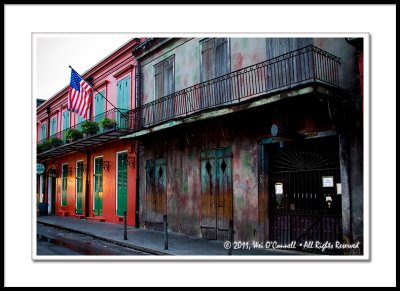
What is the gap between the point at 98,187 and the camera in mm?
20031

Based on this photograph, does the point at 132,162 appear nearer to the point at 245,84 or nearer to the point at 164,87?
the point at 164,87

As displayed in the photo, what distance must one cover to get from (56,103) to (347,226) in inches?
852

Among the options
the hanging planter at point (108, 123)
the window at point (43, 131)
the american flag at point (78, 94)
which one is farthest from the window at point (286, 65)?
the window at point (43, 131)

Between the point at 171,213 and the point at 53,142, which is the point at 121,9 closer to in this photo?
the point at 171,213


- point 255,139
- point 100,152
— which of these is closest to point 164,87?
point 255,139

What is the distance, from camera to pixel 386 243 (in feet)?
24.3

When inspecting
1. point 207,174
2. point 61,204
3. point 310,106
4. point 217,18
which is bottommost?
point 61,204

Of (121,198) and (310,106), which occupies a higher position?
(310,106)

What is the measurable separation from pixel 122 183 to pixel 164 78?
5112mm

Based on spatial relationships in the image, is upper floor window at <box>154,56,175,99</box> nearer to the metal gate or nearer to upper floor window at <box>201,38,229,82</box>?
upper floor window at <box>201,38,229,82</box>

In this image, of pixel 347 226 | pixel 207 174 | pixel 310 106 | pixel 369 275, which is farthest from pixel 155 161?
pixel 369 275

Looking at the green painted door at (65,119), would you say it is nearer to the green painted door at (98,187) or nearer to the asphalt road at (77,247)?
the green painted door at (98,187)

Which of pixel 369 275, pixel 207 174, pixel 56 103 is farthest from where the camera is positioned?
pixel 56 103

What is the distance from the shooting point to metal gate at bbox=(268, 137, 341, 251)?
32.3 feet
